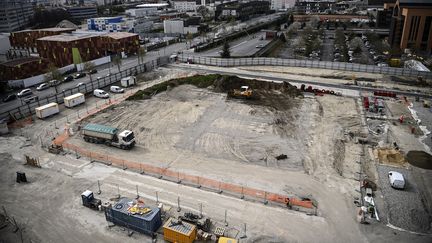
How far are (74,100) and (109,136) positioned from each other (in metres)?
11.8

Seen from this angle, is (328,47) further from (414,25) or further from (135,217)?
(135,217)

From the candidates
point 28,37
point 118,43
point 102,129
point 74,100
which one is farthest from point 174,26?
point 102,129

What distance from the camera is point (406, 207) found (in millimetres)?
17953

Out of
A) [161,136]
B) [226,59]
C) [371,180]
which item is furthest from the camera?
[226,59]

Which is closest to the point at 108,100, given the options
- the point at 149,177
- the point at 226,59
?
the point at 149,177

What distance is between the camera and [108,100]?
35844 mm

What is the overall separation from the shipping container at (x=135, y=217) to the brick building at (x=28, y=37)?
5845 cm

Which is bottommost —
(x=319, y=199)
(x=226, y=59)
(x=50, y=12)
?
(x=319, y=199)

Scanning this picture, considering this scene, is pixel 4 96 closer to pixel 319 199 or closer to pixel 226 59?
pixel 226 59

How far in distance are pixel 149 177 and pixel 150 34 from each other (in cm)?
6606

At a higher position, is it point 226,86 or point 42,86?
point 226,86

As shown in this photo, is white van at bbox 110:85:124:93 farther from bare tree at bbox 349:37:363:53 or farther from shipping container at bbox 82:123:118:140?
bare tree at bbox 349:37:363:53

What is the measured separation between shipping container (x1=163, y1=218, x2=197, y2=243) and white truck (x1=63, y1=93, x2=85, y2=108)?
23.2 metres

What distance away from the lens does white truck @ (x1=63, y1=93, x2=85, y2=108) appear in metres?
33.6
